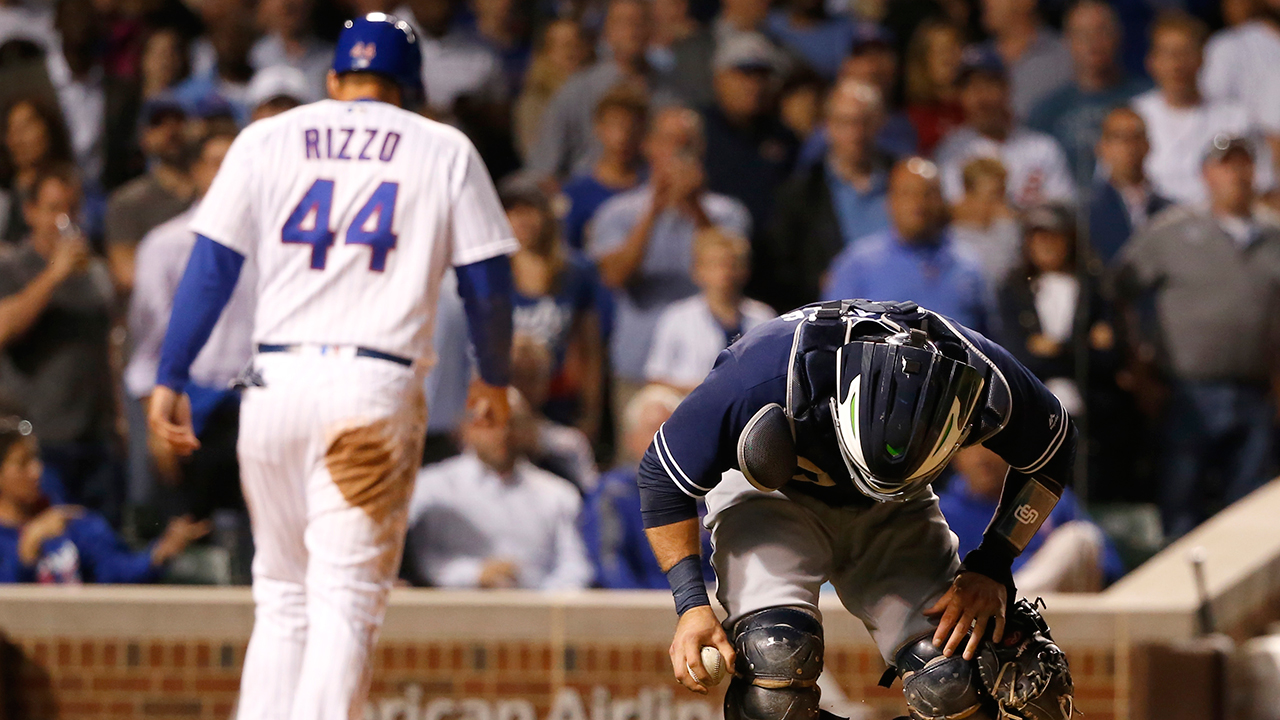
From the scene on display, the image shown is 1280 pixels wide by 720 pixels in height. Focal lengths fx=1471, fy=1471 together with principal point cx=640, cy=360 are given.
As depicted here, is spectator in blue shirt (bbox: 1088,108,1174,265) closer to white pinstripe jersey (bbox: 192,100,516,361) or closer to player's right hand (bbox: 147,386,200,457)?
white pinstripe jersey (bbox: 192,100,516,361)

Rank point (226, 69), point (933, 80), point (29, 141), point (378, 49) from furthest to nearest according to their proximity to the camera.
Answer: point (933, 80)
point (226, 69)
point (29, 141)
point (378, 49)

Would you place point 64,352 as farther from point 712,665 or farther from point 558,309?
point 712,665

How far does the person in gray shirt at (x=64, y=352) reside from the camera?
20.9 feet

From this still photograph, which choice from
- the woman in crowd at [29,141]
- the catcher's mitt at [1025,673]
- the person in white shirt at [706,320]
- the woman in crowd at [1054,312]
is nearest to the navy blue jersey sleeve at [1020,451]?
the catcher's mitt at [1025,673]

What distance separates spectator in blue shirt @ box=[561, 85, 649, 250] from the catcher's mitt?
4286 mm

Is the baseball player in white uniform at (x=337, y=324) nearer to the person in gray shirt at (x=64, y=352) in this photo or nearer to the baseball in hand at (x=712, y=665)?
the baseball in hand at (x=712, y=665)

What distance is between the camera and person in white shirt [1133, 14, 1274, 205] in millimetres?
7281

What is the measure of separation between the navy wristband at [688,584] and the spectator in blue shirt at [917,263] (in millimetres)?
3594

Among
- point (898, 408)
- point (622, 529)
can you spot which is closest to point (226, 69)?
point (622, 529)

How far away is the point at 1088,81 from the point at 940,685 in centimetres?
531

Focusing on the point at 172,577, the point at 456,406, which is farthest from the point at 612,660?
the point at 172,577

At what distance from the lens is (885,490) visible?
3.11m

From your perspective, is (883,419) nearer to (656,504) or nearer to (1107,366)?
(656,504)

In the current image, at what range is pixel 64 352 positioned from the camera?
21.6 feet
